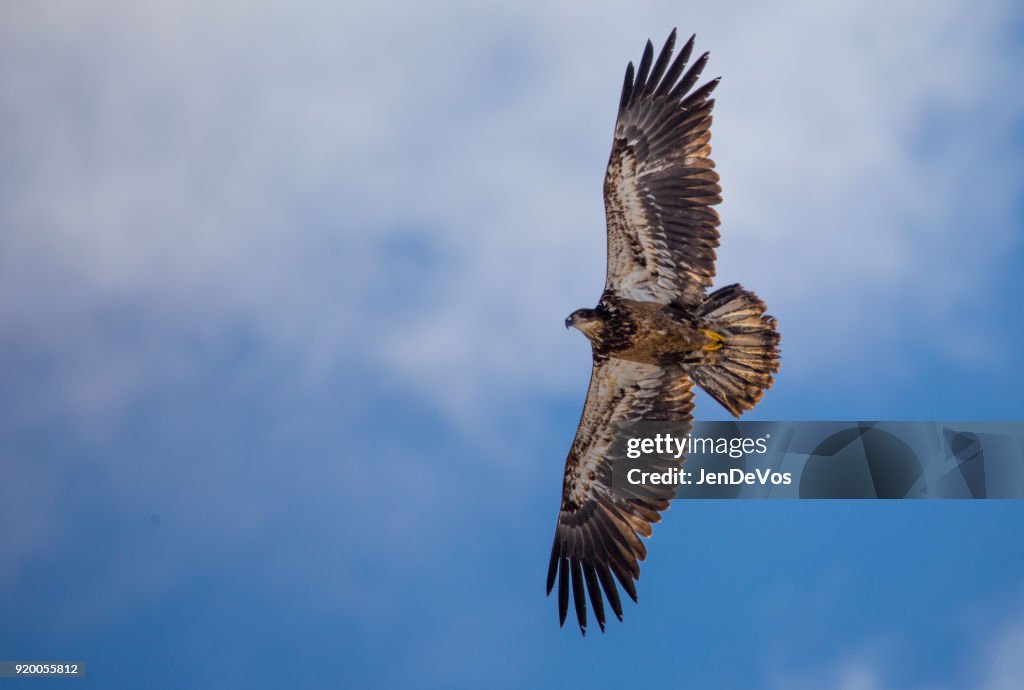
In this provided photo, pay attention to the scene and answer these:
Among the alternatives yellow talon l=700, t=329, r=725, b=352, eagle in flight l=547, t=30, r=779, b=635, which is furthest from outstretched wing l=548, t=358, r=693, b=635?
yellow talon l=700, t=329, r=725, b=352

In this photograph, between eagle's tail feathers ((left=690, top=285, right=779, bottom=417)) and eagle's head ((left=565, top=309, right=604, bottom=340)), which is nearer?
eagle's tail feathers ((left=690, top=285, right=779, bottom=417))

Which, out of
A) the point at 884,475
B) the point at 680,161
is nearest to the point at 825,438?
the point at 884,475

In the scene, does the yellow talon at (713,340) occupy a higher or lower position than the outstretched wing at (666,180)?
lower

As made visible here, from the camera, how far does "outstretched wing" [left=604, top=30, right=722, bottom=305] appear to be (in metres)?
17.8

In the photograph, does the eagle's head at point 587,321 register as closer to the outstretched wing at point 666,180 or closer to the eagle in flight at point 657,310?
the eagle in flight at point 657,310

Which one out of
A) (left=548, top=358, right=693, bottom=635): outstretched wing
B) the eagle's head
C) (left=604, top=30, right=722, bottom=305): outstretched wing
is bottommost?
(left=548, top=358, right=693, bottom=635): outstretched wing

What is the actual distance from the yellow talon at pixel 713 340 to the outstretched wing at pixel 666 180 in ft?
1.18

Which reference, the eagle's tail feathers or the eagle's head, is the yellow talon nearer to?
the eagle's tail feathers

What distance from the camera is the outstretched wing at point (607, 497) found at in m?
18.7

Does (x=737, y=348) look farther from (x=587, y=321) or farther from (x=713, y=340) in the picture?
(x=587, y=321)

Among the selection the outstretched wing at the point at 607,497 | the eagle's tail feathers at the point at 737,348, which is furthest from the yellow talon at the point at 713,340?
the outstretched wing at the point at 607,497

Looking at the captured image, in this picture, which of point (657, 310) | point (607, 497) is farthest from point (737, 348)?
point (607, 497)

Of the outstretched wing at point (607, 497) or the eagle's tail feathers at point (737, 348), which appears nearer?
the eagle's tail feathers at point (737, 348)

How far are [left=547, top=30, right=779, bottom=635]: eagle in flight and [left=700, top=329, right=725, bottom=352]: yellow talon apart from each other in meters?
0.01
